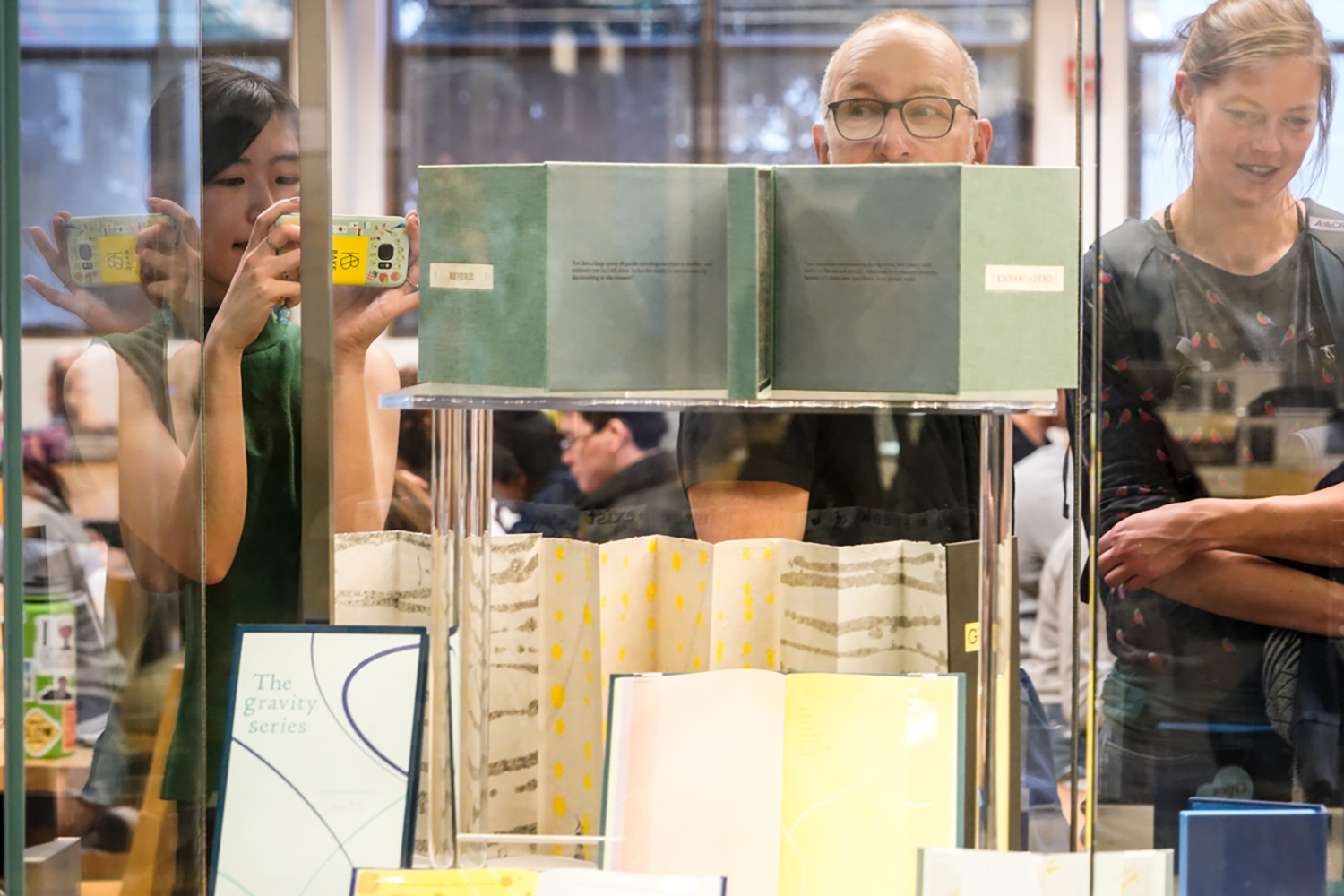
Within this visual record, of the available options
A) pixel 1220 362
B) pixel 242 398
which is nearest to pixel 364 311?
pixel 242 398

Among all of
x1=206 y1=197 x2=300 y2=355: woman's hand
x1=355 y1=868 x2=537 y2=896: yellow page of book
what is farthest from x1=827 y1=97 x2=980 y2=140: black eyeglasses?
x1=355 y1=868 x2=537 y2=896: yellow page of book

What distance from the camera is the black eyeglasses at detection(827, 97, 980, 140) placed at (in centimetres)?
128

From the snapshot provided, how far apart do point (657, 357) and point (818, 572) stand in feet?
1.26

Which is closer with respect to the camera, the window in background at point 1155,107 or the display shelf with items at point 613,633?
the display shelf with items at point 613,633

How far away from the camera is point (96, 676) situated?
1.04 meters

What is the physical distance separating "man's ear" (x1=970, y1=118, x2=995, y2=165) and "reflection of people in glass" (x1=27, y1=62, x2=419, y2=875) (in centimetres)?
67

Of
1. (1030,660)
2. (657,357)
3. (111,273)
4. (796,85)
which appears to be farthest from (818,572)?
(111,273)

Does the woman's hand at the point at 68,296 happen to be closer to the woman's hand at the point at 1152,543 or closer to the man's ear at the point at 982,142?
the man's ear at the point at 982,142

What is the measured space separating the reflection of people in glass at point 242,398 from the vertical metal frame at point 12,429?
40 cm

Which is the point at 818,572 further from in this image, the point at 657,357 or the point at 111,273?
the point at 111,273

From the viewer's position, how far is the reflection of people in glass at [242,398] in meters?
1.23

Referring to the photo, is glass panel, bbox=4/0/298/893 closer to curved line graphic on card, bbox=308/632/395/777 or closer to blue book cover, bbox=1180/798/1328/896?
curved line graphic on card, bbox=308/632/395/777

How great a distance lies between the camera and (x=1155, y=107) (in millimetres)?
1398

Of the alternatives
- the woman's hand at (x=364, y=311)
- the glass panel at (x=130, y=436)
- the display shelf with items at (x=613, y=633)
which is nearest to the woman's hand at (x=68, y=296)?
the glass panel at (x=130, y=436)
